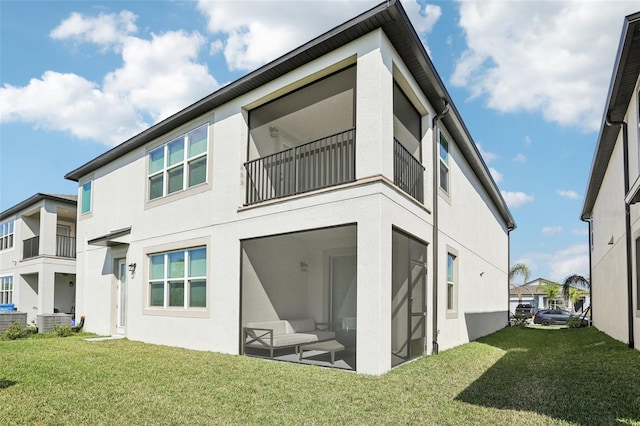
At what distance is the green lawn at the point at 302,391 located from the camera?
5.56m

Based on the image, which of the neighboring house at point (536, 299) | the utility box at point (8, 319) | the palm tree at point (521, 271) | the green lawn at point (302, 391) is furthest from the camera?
the neighboring house at point (536, 299)

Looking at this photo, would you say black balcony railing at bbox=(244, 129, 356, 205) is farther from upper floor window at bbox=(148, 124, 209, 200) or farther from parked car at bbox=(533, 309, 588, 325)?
parked car at bbox=(533, 309, 588, 325)

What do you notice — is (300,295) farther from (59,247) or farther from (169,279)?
(59,247)

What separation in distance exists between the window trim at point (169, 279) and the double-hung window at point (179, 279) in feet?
0.14

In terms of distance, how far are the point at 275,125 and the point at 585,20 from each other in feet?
24.1

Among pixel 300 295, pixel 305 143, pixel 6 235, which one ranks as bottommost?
pixel 300 295

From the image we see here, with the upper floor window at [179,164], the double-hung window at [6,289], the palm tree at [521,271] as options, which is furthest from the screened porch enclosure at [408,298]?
the palm tree at [521,271]

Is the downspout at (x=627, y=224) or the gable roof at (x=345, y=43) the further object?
the downspout at (x=627, y=224)

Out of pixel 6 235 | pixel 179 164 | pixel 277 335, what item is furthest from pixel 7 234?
pixel 277 335

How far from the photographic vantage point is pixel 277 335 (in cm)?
1075

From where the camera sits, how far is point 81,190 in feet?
56.9

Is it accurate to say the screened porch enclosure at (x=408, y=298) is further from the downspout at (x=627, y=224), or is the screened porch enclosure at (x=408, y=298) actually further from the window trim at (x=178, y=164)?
the downspout at (x=627, y=224)

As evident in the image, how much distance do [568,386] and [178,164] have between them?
401 inches

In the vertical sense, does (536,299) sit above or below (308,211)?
below
